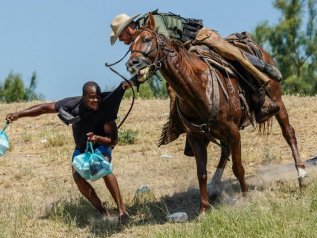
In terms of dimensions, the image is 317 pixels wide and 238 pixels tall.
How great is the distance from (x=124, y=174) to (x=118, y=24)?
11.0 ft

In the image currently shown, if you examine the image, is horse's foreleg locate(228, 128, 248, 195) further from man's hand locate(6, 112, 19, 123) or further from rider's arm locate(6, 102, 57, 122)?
man's hand locate(6, 112, 19, 123)

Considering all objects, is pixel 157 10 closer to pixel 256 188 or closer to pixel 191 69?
pixel 191 69

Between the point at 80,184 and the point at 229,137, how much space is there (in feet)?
6.01

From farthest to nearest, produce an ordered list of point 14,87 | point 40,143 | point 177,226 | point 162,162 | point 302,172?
point 14,87 → point 40,143 → point 162,162 → point 302,172 → point 177,226

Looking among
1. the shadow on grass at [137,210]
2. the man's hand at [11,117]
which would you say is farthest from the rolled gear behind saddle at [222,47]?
the man's hand at [11,117]

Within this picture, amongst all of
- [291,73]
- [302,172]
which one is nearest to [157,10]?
[302,172]

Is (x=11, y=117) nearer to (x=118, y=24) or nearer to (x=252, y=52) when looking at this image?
(x=118, y=24)

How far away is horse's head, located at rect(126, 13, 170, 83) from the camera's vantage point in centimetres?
733

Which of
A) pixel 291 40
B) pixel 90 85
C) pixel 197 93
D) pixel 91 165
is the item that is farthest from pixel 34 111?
pixel 291 40

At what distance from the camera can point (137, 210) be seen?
8.88m

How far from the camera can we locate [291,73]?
37812 millimetres

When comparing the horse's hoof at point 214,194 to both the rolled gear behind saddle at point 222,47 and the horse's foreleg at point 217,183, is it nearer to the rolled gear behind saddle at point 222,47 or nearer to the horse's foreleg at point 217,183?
the horse's foreleg at point 217,183

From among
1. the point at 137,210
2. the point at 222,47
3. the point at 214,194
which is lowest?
the point at 137,210

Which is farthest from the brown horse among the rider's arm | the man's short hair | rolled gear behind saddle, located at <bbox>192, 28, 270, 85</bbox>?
the rider's arm
